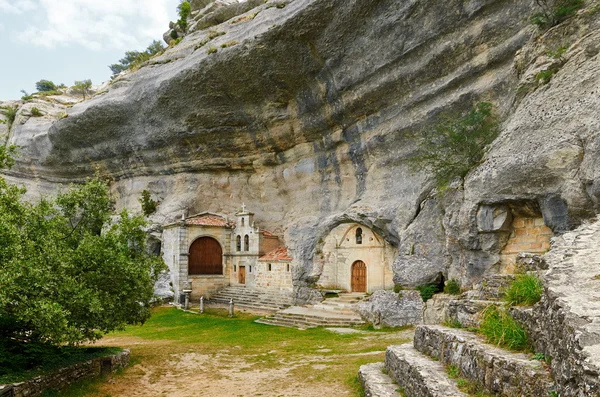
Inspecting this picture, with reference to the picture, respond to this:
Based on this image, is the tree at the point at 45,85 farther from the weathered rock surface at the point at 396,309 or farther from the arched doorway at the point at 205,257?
the weathered rock surface at the point at 396,309

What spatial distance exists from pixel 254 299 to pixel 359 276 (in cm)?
721

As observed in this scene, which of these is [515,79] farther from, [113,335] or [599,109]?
[113,335]

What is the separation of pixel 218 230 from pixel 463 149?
70.8ft

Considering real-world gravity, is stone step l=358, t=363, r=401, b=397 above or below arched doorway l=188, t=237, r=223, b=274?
below

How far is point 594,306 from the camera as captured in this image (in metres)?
4.27

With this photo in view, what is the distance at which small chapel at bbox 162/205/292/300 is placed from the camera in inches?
1225

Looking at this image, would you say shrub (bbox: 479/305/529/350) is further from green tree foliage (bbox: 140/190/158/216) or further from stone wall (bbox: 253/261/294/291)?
green tree foliage (bbox: 140/190/158/216)

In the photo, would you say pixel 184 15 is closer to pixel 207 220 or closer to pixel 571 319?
pixel 207 220

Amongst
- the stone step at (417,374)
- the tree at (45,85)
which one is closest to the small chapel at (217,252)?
the stone step at (417,374)

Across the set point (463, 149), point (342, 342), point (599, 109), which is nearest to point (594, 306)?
point (599, 109)

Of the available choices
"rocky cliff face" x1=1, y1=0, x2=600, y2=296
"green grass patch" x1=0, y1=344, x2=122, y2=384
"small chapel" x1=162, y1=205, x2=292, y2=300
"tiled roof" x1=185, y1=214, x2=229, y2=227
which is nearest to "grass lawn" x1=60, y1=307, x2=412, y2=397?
"green grass patch" x1=0, y1=344, x2=122, y2=384

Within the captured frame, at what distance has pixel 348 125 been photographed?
2638 centimetres

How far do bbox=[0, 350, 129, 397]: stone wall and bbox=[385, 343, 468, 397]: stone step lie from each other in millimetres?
7553

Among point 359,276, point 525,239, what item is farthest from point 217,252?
point 525,239
